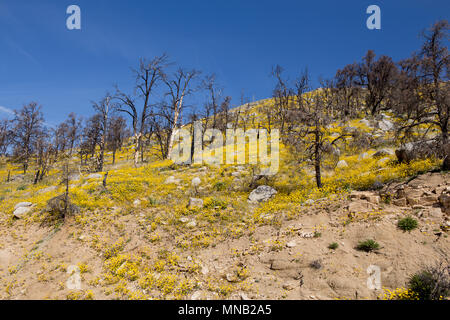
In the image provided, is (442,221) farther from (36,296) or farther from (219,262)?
(36,296)

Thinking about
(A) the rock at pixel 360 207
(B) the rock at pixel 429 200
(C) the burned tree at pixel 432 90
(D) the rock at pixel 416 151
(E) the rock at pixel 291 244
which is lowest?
(E) the rock at pixel 291 244

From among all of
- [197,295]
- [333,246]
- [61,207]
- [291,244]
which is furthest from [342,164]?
[61,207]

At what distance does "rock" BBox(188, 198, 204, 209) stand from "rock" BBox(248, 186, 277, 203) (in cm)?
300

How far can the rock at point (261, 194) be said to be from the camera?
41.0ft

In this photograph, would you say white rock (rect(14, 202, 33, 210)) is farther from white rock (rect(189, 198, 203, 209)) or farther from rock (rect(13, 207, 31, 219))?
white rock (rect(189, 198, 203, 209))

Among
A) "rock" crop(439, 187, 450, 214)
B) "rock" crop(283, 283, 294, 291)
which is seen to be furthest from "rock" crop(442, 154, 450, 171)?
"rock" crop(283, 283, 294, 291)

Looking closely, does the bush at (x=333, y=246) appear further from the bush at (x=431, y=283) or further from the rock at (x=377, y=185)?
the rock at (x=377, y=185)

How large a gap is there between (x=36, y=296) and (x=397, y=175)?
1642 cm

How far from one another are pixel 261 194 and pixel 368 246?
6.46 metres

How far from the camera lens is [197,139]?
34.0 m

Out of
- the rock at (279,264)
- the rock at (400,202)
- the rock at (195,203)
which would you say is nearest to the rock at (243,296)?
the rock at (279,264)

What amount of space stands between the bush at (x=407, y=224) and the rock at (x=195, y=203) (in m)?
8.89

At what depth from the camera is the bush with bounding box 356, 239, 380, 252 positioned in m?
6.79
